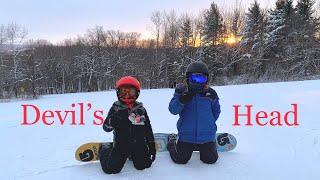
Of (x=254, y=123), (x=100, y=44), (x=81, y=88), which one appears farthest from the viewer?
(x=100, y=44)

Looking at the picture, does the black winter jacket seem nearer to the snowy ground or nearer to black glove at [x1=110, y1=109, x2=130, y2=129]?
black glove at [x1=110, y1=109, x2=130, y2=129]

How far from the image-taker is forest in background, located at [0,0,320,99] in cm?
3338

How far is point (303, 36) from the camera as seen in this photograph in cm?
3341

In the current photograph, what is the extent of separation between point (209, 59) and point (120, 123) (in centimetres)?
3457

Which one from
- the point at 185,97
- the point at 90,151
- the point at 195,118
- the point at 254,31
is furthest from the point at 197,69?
the point at 254,31

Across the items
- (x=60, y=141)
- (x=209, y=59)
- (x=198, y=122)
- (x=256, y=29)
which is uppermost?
(x=256, y=29)

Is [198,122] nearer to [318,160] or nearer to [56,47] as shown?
[318,160]

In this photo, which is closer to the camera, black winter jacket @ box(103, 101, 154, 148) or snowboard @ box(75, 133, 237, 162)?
black winter jacket @ box(103, 101, 154, 148)

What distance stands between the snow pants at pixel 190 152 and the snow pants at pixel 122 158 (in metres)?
0.32

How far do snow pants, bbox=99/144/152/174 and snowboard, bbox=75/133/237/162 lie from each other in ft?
0.88

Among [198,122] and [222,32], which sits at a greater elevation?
[222,32]

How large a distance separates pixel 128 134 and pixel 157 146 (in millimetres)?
726

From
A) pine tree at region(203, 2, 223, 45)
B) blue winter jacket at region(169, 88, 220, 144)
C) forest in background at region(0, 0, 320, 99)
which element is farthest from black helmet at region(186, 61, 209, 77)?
pine tree at region(203, 2, 223, 45)

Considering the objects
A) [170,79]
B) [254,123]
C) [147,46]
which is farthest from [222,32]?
[254,123]
